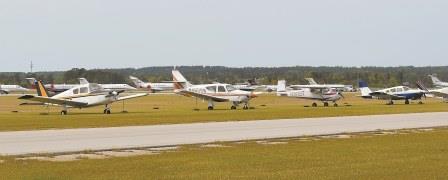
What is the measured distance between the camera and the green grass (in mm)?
14820

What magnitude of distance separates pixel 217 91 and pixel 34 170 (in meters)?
48.6

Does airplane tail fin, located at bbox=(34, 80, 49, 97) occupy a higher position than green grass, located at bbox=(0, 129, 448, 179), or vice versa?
airplane tail fin, located at bbox=(34, 80, 49, 97)

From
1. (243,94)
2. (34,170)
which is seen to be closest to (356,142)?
(34,170)

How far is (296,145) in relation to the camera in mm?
22141

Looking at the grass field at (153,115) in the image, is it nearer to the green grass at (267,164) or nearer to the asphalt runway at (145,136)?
the asphalt runway at (145,136)

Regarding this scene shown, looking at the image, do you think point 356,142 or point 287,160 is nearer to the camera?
point 287,160

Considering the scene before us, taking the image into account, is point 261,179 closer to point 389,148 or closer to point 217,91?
point 389,148

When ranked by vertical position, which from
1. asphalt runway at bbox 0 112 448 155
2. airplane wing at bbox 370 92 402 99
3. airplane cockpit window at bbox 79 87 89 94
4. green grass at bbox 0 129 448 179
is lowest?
airplane wing at bbox 370 92 402 99

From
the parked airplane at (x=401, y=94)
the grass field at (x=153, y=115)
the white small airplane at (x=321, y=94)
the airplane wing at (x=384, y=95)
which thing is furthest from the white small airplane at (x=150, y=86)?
the grass field at (x=153, y=115)

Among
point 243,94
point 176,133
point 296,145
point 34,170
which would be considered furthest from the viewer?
point 243,94

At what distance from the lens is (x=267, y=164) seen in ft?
55.2

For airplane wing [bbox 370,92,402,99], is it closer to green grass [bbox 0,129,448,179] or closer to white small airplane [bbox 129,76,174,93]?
green grass [bbox 0,129,448,179]

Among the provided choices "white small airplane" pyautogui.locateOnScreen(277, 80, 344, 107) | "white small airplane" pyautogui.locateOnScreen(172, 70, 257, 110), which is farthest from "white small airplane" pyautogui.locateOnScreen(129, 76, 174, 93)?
"white small airplane" pyautogui.locateOnScreen(172, 70, 257, 110)

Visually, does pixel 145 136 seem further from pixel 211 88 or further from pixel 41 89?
pixel 211 88
